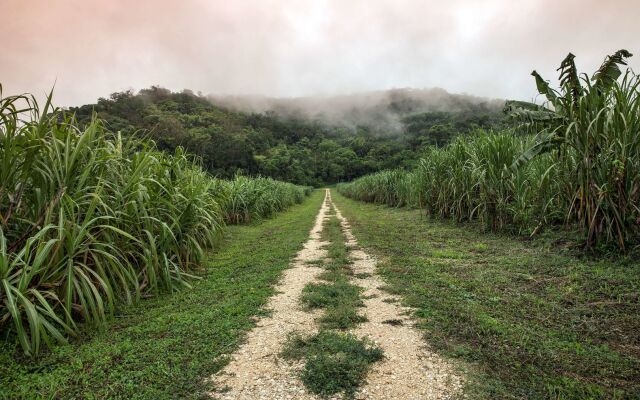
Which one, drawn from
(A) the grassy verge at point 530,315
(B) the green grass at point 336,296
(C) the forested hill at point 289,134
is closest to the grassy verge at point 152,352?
(B) the green grass at point 336,296

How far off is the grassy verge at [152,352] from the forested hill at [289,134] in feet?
26.8

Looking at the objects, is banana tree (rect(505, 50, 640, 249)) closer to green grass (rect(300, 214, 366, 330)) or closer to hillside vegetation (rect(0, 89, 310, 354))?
green grass (rect(300, 214, 366, 330))

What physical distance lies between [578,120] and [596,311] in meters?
2.86

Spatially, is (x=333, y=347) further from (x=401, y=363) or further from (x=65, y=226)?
(x=65, y=226)

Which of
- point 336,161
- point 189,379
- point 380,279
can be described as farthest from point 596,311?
point 336,161

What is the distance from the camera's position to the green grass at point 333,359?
2.31 meters

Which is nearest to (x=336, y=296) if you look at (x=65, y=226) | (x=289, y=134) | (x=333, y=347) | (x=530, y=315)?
(x=333, y=347)

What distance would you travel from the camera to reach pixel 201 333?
10.5 feet

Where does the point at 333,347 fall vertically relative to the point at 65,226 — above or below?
below

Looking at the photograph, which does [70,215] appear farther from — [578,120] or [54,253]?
[578,120]

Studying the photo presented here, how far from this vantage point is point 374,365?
2576mm

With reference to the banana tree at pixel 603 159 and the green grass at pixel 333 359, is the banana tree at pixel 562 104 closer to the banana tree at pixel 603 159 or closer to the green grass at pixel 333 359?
the banana tree at pixel 603 159

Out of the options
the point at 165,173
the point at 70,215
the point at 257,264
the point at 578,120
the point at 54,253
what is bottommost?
the point at 257,264

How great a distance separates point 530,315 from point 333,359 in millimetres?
2101
